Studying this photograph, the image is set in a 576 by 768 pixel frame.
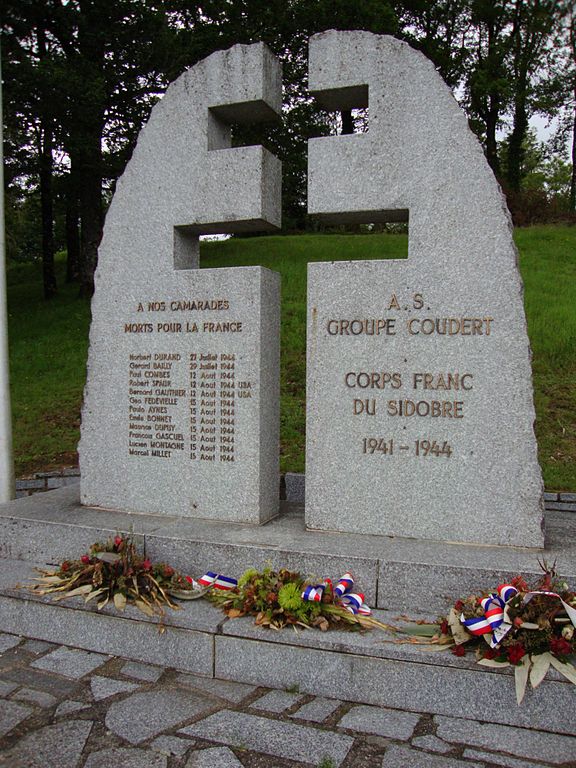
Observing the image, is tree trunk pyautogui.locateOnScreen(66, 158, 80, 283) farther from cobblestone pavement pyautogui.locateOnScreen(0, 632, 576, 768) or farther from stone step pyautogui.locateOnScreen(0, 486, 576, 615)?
cobblestone pavement pyautogui.locateOnScreen(0, 632, 576, 768)

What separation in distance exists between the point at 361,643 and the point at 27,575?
7.27 feet

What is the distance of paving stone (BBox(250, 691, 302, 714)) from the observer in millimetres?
3082

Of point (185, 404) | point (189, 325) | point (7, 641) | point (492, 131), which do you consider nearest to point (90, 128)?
point (189, 325)

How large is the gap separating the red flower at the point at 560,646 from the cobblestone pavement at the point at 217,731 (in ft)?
0.82

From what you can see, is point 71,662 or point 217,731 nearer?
point 217,731

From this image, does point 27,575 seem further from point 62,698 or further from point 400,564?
point 400,564

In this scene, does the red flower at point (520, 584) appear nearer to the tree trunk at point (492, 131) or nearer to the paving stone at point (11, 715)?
the paving stone at point (11, 715)

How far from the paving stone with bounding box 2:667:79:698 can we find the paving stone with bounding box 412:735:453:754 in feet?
5.41

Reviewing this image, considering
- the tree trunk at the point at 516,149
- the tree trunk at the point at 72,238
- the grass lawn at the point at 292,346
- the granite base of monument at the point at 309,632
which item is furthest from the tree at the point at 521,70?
the granite base of monument at the point at 309,632

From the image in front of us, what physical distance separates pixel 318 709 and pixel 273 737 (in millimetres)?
332

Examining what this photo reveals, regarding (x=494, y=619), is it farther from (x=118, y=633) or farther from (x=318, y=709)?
(x=118, y=633)

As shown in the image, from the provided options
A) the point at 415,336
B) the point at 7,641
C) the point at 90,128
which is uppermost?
the point at 90,128

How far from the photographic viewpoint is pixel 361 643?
3.18 m

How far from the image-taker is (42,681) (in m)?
3.35
